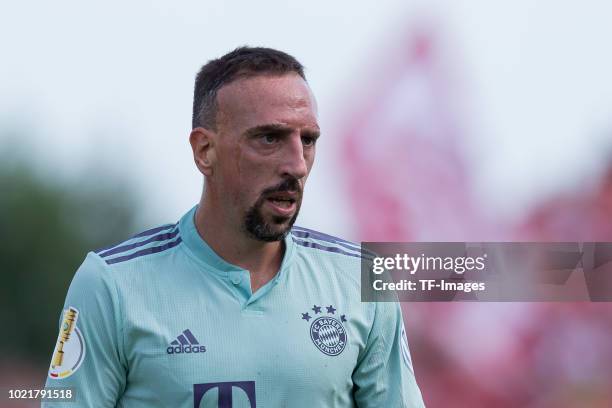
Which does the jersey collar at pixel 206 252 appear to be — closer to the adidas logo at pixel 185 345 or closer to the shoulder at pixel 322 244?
the shoulder at pixel 322 244

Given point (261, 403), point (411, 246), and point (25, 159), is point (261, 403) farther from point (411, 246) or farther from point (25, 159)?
point (25, 159)

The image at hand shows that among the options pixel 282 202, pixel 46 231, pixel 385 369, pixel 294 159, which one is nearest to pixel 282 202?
pixel 282 202

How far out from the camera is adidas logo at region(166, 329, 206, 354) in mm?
3350

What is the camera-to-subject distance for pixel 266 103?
3432mm

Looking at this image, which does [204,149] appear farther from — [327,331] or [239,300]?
[327,331]

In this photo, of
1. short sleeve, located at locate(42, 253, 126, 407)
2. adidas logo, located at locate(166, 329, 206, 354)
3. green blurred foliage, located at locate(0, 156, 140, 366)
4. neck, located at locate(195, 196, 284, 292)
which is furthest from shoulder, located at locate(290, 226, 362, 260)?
green blurred foliage, located at locate(0, 156, 140, 366)

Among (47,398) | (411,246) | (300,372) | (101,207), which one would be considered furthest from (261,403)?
→ (101,207)

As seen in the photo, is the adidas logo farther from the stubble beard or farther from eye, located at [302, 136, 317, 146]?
eye, located at [302, 136, 317, 146]

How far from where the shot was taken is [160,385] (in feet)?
10.9

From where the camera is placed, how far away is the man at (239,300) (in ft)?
11.0

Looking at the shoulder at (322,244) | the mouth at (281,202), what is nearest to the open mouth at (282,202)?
the mouth at (281,202)
